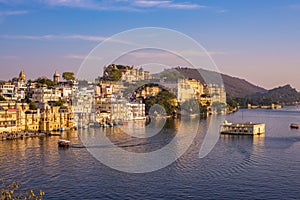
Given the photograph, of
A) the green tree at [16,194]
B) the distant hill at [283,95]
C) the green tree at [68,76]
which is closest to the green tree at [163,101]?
the green tree at [68,76]

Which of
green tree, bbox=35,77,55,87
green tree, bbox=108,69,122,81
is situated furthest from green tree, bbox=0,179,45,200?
green tree, bbox=108,69,122,81

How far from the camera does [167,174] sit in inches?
351

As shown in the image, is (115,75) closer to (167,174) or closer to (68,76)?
(68,76)

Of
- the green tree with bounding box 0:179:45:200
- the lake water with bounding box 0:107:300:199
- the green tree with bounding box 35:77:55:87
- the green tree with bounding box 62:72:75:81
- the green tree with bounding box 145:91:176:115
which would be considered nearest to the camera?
the green tree with bounding box 0:179:45:200

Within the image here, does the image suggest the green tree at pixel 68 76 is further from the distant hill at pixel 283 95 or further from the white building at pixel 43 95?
the distant hill at pixel 283 95

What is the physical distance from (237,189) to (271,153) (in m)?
4.39

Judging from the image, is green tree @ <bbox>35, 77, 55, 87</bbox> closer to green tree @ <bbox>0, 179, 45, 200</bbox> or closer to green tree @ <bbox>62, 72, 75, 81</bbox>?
green tree @ <bbox>62, 72, 75, 81</bbox>

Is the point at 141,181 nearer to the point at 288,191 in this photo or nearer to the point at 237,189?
the point at 237,189

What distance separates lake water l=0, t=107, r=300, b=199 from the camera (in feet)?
24.5

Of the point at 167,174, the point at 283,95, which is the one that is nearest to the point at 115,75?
the point at 167,174

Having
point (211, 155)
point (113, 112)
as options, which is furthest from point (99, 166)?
point (113, 112)

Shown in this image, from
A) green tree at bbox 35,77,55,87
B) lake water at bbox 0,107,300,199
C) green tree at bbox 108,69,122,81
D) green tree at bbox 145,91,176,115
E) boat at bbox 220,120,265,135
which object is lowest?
lake water at bbox 0,107,300,199

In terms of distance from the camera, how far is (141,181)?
27.1 feet

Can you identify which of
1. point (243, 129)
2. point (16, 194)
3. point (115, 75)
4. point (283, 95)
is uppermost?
point (115, 75)
